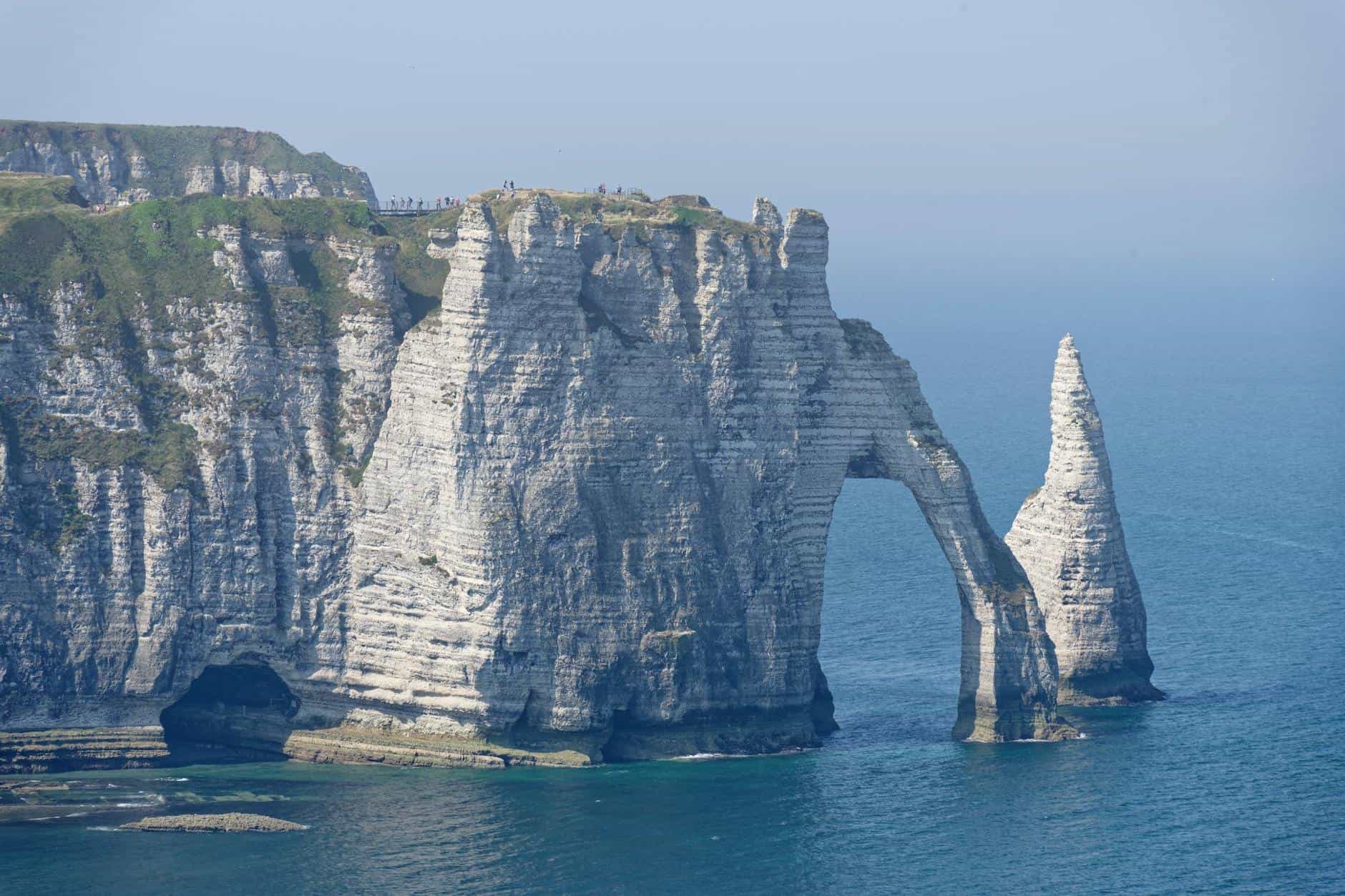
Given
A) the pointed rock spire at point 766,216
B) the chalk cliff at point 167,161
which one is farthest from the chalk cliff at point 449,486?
the chalk cliff at point 167,161

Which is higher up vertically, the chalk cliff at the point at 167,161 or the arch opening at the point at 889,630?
the chalk cliff at the point at 167,161

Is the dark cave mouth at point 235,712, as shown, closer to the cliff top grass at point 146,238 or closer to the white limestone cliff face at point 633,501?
the white limestone cliff face at point 633,501

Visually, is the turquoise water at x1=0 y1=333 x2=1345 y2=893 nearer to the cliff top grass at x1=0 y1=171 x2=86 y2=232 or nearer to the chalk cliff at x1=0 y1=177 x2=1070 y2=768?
the chalk cliff at x1=0 y1=177 x2=1070 y2=768

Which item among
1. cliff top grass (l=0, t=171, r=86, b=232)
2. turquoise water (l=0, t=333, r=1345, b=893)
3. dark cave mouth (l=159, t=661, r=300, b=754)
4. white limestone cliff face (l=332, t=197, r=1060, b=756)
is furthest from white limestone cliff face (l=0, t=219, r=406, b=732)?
cliff top grass (l=0, t=171, r=86, b=232)

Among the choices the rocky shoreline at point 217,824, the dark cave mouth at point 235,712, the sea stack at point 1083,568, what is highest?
the sea stack at point 1083,568

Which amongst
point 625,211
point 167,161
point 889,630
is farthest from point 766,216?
point 167,161
